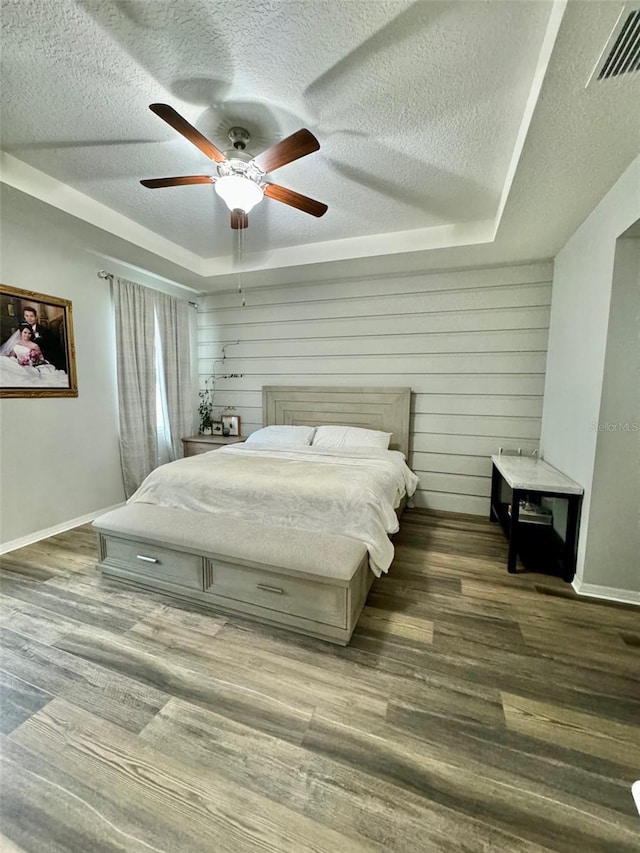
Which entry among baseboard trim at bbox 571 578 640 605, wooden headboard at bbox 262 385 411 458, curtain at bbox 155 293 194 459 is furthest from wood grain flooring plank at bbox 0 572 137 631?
baseboard trim at bbox 571 578 640 605

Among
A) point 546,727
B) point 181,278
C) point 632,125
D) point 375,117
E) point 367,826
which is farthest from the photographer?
point 181,278

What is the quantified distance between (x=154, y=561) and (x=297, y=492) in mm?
1015

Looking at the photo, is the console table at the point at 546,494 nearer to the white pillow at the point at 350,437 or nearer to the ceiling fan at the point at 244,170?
the white pillow at the point at 350,437

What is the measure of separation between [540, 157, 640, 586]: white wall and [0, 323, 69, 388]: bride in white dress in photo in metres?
4.23

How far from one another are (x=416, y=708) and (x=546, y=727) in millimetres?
504

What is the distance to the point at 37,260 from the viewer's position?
9.36 ft

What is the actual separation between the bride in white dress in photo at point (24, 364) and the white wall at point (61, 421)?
150 mm

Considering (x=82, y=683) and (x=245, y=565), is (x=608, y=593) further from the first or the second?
(x=82, y=683)

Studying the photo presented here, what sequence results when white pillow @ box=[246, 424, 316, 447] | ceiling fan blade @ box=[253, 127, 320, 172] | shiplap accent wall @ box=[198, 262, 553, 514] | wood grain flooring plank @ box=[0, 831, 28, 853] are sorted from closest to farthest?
wood grain flooring plank @ box=[0, 831, 28, 853] → ceiling fan blade @ box=[253, 127, 320, 172] → shiplap accent wall @ box=[198, 262, 553, 514] → white pillow @ box=[246, 424, 316, 447]

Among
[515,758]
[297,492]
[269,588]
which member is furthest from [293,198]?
[515,758]

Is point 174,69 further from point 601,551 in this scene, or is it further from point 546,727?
point 601,551

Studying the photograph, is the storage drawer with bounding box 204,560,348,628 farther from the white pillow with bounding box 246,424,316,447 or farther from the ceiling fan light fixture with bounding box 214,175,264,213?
the ceiling fan light fixture with bounding box 214,175,264,213

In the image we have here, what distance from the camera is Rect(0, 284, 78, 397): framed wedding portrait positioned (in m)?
2.66

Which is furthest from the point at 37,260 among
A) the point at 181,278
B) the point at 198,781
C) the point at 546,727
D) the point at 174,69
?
the point at 546,727
